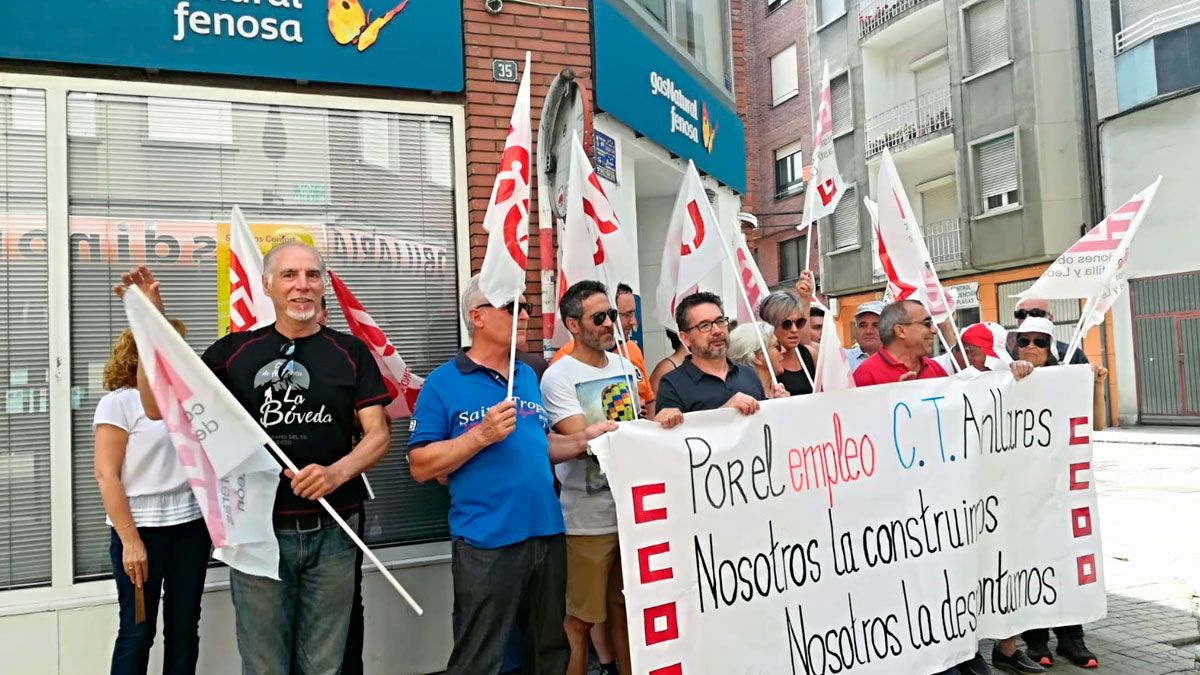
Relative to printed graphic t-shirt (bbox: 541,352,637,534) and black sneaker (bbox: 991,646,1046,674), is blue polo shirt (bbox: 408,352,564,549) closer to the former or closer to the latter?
printed graphic t-shirt (bbox: 541,352,637,534)

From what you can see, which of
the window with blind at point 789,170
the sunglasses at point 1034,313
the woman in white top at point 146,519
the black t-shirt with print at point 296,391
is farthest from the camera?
the window with blind at point 789,170

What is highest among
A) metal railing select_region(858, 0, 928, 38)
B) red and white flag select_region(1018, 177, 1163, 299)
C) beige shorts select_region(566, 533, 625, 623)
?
metal railing select_region(858, 0, 928, 38)

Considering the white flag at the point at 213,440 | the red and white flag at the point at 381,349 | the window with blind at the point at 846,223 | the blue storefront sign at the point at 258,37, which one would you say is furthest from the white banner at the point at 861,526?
the window with blind at the point at 846,223

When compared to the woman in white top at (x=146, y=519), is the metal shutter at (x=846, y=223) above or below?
above

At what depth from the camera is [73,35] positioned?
410 cm

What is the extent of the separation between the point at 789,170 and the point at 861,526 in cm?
2736

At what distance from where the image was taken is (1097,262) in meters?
4.62

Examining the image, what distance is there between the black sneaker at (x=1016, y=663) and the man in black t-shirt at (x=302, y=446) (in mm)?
3374

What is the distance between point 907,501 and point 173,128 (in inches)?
166

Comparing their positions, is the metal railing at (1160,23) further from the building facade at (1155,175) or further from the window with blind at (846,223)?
the window with blind at (846,223)

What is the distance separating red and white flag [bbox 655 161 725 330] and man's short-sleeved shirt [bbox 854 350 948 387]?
962 millimetres

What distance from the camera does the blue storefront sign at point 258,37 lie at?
408 cm

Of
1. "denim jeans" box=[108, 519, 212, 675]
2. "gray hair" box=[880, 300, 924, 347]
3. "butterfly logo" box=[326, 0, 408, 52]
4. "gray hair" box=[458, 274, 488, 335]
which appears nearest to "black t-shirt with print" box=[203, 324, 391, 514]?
"gray hair" box=[458, 274, 488, 335]

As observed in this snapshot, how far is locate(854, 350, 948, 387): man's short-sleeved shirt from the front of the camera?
14.0 ft
